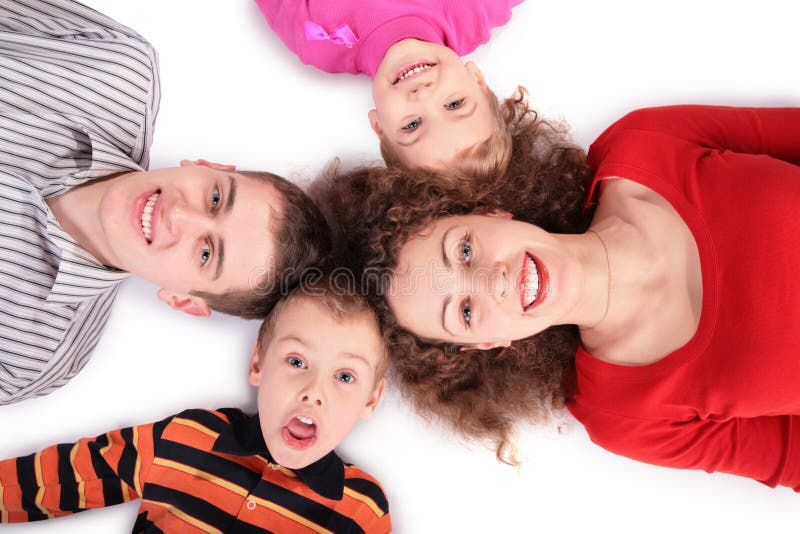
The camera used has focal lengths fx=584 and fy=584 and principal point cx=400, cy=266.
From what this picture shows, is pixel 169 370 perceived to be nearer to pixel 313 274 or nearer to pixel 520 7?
pixel 313 274

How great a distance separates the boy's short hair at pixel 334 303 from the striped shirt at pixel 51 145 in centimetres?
45

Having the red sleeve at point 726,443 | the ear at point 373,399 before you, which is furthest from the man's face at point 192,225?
the red sleeve at point 726,443

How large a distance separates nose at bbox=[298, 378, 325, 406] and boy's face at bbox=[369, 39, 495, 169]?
2.04ft

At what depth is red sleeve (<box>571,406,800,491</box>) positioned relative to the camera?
4.87ft

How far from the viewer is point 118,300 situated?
1809mm

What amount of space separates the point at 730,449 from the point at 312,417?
108 centimetres

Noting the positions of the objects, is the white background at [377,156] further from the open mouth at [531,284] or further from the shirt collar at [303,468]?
the open mouth at [531,284]

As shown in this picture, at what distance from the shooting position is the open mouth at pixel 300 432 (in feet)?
4.73

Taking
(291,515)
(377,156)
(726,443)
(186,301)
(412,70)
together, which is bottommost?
(291,515)

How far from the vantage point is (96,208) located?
1.54m

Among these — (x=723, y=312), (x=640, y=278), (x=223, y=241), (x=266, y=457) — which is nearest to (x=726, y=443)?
(x=723, y=312)

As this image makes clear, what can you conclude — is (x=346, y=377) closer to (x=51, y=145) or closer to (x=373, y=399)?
(x=373, y=399)

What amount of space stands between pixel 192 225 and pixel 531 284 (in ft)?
2.66

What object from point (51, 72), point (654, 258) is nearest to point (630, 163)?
point (654, 258)
